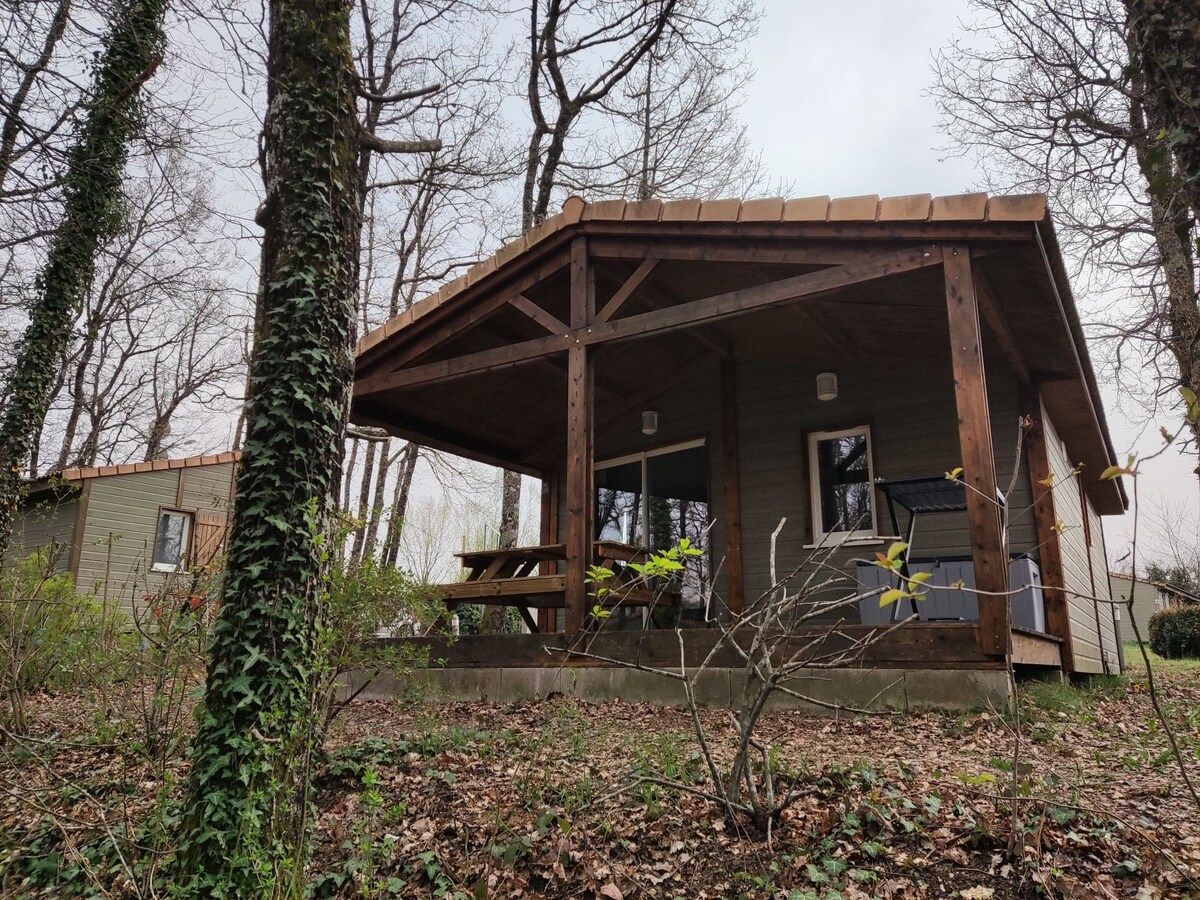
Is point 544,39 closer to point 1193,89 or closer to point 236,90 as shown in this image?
point 236,90

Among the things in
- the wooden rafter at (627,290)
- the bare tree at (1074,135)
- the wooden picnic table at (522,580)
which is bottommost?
the wooden picnic table at (522,580)

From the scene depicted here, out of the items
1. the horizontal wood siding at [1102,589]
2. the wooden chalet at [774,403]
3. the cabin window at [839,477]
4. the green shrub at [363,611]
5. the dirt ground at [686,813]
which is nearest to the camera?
the dirt ground at [686,813]

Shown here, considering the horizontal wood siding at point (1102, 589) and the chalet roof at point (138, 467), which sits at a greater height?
the chalet roof at point (138, 467)

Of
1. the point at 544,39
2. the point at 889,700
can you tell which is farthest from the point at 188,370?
the point at 889,700

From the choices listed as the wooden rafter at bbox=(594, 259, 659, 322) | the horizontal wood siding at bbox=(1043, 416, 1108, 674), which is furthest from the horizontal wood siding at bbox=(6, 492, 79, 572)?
the horizontal wood siding at bbox=(1043, 416, 1108, 674)

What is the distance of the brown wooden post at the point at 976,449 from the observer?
4.79 metres

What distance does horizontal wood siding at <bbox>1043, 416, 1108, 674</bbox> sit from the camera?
26.3 feet

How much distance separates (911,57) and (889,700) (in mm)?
11879

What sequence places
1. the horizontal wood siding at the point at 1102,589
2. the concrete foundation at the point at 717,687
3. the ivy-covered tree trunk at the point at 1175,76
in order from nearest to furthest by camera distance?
1. the ivy-covered tree trunk at the point at 1175,76
2. the concrete foundation at the point at 717,687
3. the horizontal wood siding at the point at 1102,589

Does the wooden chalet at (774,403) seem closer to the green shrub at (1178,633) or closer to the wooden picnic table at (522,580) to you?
the wooden picnic table at (522,580)

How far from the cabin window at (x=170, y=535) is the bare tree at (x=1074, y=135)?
15.9m

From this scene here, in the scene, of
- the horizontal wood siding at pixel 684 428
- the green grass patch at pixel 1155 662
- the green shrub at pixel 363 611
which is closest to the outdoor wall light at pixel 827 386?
the horizontal wood siding at pixel 684 428

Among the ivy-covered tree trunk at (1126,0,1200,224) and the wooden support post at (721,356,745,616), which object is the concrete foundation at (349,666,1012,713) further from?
the ivy-covered tree trunk at (1126,0,1200,224)

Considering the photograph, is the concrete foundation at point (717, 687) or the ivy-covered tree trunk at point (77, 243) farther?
the ivy-covered tree trunk at point (77, 243)
